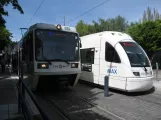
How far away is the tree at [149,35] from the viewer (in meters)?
29.4

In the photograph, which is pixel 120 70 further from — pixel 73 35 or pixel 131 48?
pixel 73 35

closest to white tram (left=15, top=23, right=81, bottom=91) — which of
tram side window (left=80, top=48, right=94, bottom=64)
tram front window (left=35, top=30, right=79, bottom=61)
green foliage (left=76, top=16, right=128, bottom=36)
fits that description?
tram front window (left=35, top=30, right=79, bottom=61)

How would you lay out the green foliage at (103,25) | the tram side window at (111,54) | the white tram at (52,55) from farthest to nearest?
the green foliage at (103,25), the tram side window at (111,54), the white tram at (52,55)

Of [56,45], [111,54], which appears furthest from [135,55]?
[56,45]

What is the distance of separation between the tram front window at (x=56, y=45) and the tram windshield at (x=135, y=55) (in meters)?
2.28

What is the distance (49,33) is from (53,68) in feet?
5.07

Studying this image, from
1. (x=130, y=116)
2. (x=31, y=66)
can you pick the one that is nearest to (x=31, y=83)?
(x=31, y=66)


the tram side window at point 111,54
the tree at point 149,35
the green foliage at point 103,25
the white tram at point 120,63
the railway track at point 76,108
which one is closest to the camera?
the railway track at point 76,108

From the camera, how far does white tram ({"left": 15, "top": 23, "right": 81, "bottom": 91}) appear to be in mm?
9281

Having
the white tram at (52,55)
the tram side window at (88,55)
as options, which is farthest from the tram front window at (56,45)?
the tram side window at (88,55)

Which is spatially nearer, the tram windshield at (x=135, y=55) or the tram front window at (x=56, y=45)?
the tram front window at (x=56, y=45)

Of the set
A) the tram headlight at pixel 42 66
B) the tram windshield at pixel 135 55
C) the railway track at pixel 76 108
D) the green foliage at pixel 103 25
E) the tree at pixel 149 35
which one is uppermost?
the green foliage at pixel 103 25

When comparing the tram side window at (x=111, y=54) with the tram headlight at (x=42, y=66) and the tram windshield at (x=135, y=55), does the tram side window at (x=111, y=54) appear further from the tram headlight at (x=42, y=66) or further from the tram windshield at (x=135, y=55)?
the tram headlight at (x=42, y=66)

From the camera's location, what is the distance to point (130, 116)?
6559mm
